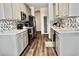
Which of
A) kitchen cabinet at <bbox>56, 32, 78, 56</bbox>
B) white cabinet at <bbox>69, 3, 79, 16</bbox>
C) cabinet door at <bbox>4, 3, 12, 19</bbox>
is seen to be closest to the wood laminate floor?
kitchen cabinet at <bbox>56, 32, 78, 56</bbox>

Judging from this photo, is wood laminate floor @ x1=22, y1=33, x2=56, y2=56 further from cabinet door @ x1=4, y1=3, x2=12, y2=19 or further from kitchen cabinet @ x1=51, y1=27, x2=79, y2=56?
cabinet door @ x1=4, y1=3, x2=12, y2=19

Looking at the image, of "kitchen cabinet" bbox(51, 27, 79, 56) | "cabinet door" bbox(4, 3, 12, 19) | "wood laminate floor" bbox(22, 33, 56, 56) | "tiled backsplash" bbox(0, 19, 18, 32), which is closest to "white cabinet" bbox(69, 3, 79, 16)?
"kitchen cabinet" bbox(51, 27, 79, 56)

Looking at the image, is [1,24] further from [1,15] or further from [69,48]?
[69,48]

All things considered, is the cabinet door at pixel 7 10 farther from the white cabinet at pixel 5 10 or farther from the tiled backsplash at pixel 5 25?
the tiled backsplash at pixel 5 25

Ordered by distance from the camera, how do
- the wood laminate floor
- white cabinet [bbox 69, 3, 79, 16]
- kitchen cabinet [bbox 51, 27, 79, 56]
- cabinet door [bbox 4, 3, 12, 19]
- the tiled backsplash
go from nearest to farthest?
1. kitchen cabinet [bbox 51, 27, 79, 56]
2. white cabinet [bbox 69, 3, 79, 16]
3. cabinet door [bbox 4, 3, 12, 19]
4. the tiled backsplash
5. the wood laminate floor

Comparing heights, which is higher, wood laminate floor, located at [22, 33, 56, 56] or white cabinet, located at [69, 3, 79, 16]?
white cabinet, located at [69, 3, 79, 16]

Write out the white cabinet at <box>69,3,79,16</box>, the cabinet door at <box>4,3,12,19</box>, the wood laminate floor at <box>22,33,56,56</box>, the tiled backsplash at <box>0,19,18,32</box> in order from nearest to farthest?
the white cabinet at <box>69,3,79,16</box> → the cabinet door at <box>4,3,12,19</box> → the tiled backsplash at <box>0,19,18,32</box> → the wood laminate floor at <box>22,33,56,56</box>

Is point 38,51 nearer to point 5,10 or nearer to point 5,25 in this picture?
point 5,25

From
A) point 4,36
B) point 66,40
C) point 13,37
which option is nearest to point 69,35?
point 66,40

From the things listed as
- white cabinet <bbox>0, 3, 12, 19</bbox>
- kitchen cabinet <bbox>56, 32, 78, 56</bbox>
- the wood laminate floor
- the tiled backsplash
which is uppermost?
white cabinet <bbox>0, 3, 12, 19</bbox>

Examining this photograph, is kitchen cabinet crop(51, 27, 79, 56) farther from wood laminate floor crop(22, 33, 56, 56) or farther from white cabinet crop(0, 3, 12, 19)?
white cabinet crop(0, 3, 12, 19)

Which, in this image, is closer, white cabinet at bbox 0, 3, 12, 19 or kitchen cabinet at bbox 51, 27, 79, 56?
kitchen cabinet at bbox 51, 27, 79, 56

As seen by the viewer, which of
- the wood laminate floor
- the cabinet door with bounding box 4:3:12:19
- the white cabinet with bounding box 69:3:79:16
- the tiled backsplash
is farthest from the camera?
the wood laminate floor

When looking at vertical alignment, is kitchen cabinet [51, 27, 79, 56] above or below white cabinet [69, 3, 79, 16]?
below
